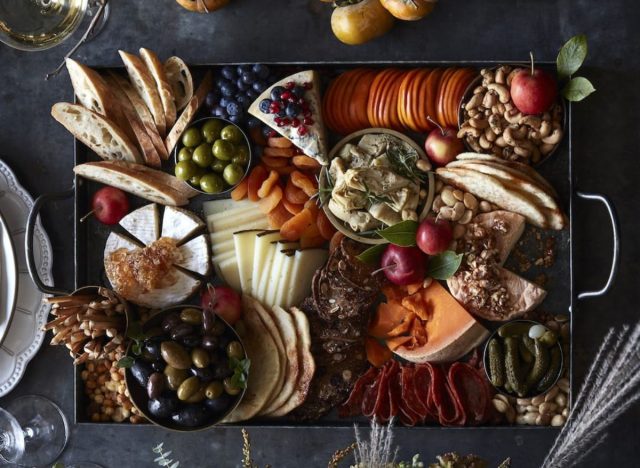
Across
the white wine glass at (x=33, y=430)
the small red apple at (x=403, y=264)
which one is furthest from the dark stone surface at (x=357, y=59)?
the small red apple at (x=403, y=264)

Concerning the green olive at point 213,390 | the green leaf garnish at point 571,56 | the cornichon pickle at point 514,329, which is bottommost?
the green olive at point 213,390

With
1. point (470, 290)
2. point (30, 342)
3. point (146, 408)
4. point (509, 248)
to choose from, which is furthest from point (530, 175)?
point (30, 342)

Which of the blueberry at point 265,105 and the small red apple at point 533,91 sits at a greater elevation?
the small red apple at point 533,91

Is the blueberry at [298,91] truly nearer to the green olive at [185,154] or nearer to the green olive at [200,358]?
the green olive at [185,154]

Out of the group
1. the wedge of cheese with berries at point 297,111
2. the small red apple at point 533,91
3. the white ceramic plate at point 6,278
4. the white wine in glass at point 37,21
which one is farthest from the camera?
the white ceramic plate at point 6,278

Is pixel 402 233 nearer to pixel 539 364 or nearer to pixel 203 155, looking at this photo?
pixel 539 364

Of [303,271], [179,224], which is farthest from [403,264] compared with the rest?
[179,224]
